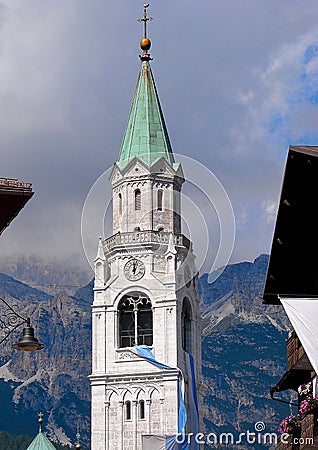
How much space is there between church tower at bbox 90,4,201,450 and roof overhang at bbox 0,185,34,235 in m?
61.9

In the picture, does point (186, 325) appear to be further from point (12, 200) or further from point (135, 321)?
point (12, 200)

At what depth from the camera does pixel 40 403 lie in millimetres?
176125

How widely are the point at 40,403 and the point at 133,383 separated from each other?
75313 millimetres

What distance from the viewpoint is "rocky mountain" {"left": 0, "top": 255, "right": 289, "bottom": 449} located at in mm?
171125

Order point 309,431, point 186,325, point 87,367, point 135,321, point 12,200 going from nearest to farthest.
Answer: point 12,200, point 309,431, point 135,321, point 186,325, point 87,367

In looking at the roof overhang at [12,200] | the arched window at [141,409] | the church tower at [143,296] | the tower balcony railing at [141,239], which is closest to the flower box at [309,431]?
the roof overhang at [12,200]

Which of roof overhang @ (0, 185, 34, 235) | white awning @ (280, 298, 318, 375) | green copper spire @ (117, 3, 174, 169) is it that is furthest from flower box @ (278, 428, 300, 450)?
green copper spire @ (117, 3, 174, 169)

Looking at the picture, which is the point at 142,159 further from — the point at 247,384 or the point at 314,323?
the point at 247,384

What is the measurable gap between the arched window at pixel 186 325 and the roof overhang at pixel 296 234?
61.1m

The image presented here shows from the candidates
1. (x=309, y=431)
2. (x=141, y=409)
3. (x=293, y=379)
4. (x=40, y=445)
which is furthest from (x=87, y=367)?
(x=309, y=431)

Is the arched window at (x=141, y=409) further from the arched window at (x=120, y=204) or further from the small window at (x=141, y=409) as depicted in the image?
the arched window at (x=120, y=204)

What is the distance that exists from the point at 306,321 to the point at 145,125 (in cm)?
7616

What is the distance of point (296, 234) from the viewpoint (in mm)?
40656

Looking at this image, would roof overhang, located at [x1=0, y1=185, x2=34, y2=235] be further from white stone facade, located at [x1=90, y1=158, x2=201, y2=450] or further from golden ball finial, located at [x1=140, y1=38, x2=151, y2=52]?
golden ball finial, located at [x1=140, y1=38, x2=151, y2=52]
